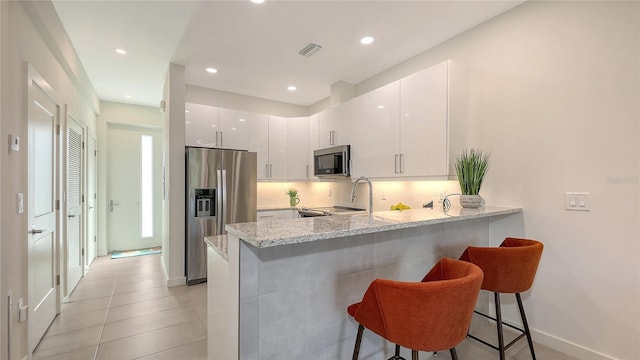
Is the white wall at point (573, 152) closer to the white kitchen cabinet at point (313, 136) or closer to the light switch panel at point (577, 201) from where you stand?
the light switch panel at point (577, 201)

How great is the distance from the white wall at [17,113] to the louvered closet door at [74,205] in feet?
3.70

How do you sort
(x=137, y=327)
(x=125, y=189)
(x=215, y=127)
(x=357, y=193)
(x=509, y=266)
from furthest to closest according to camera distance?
(x=125, y=189) < (x=357, y=193) < (x=215, y=127) < (x=137, y=327) < (x=509, y=266)

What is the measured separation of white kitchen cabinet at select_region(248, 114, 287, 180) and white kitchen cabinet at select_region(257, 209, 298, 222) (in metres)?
0.55

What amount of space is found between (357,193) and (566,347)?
2671 mm

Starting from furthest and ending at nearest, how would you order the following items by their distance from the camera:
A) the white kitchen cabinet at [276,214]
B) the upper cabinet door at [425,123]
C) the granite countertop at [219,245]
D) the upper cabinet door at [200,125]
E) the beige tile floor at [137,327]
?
the white kitchen cabinet at [276,214]
the upper cabinet door at [200,125]
the upper cabinet door at [425,123]
the beige tile floor at [137,327]
the granite countertop at [219,245]

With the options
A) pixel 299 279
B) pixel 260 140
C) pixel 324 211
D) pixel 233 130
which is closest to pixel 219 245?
pixel 299 279

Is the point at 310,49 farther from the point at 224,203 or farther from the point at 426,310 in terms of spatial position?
the point at 426,310

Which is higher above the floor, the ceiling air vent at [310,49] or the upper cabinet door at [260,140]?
the ceiling air vent at [310,49]

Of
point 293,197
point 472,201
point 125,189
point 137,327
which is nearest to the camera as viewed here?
point 472,201

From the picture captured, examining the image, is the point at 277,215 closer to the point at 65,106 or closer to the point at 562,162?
the point at 65,106

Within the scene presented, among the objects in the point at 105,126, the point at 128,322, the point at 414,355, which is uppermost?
the point at 105,126

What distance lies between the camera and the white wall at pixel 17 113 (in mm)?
1618

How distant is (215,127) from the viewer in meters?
4.07

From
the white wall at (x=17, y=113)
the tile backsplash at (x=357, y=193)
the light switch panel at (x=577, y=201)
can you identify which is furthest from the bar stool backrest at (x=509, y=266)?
the white wall at (x=17, y=113)
